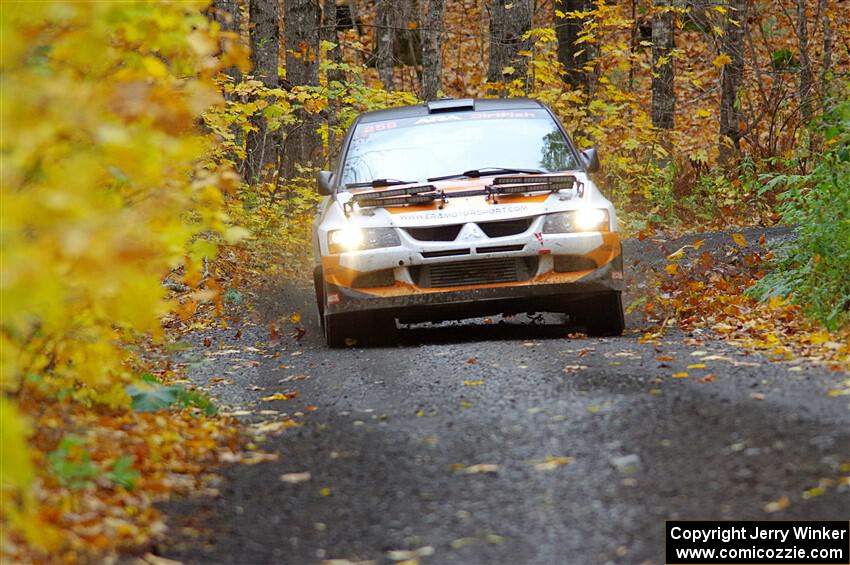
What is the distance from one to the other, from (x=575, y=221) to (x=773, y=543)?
4.60 meters

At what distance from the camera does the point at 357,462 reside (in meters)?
5.13

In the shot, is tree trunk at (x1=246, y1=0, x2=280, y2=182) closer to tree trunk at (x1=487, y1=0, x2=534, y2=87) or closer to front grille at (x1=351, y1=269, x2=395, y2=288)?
tree trunk at (x1=487, y1=0, x2=534, y2=87)

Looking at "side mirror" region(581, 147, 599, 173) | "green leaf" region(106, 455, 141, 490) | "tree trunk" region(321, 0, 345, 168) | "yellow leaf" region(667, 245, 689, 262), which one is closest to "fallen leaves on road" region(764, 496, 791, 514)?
"green leaf" region(106, 455, 141, 490)

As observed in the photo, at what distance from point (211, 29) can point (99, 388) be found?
1876 millimetres

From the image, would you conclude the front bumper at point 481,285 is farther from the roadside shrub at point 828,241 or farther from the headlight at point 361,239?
the roadside shrub at point 828,241

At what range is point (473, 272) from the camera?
328 inches

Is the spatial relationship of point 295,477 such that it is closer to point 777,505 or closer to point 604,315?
point 777,505

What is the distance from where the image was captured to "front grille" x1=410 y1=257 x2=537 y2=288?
832cm

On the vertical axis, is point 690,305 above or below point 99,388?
below

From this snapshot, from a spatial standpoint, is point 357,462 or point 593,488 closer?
point 593,488

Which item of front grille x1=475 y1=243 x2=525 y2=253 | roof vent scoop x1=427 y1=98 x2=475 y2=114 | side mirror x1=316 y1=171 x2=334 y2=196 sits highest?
roof vent scoop x1=427 y1=98 x2=475 y2=114

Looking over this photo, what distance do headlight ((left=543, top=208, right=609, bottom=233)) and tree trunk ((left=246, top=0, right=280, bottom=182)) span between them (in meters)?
9.57

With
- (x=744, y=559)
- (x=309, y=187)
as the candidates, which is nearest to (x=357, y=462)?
(x=744, y=559)

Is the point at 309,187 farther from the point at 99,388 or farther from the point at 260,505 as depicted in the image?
the point at 260,505
